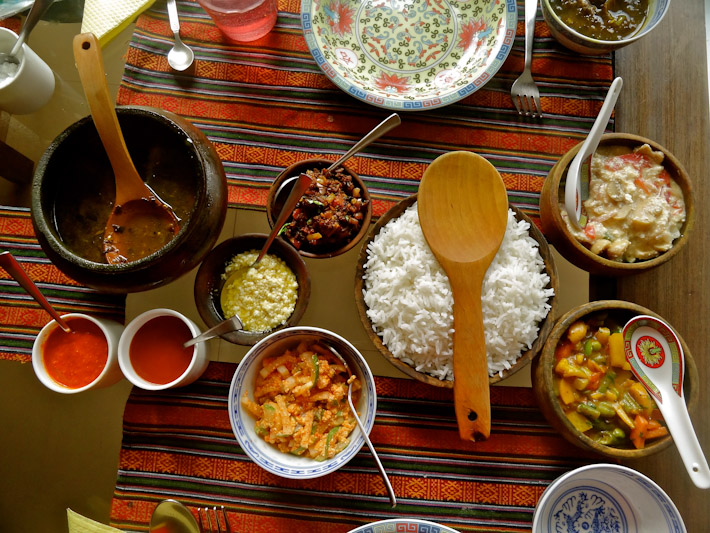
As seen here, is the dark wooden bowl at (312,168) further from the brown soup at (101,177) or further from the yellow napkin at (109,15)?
the yellow napkin at (109,15)

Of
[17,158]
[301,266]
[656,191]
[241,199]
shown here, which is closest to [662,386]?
[656,191]

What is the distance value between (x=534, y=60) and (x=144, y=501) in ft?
6.27

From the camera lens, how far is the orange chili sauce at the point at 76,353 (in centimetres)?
142

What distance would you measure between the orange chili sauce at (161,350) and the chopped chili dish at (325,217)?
16.8 inches

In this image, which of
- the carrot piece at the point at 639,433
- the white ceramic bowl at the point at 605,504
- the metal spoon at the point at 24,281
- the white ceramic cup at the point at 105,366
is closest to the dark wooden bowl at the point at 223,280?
the white ceramic cup at the point at 105,366

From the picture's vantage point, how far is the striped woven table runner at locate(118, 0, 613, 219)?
5.39 ft

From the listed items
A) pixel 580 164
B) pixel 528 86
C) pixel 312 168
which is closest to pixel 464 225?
pixel 580 164

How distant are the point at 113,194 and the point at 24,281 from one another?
32 centimetres

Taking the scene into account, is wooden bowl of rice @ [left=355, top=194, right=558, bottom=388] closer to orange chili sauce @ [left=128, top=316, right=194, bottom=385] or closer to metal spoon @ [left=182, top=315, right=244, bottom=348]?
metal spoon @ [left=182, top=315, right=244, bottom=348]

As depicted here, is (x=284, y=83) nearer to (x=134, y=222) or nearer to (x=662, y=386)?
(x=134, y=222)

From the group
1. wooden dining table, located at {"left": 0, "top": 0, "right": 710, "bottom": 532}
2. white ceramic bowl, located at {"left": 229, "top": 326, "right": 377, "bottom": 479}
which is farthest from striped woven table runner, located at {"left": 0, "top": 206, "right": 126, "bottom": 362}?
white ceramic bowl, located at {"left": 229, "top": 326, "right": 377, "bottom": 479}

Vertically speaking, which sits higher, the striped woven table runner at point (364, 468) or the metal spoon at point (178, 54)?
the metal spoon at point (178, 54)

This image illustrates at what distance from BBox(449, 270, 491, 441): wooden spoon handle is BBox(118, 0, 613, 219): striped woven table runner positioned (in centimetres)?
43

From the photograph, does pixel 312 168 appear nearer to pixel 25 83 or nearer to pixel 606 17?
pixel 25 83
